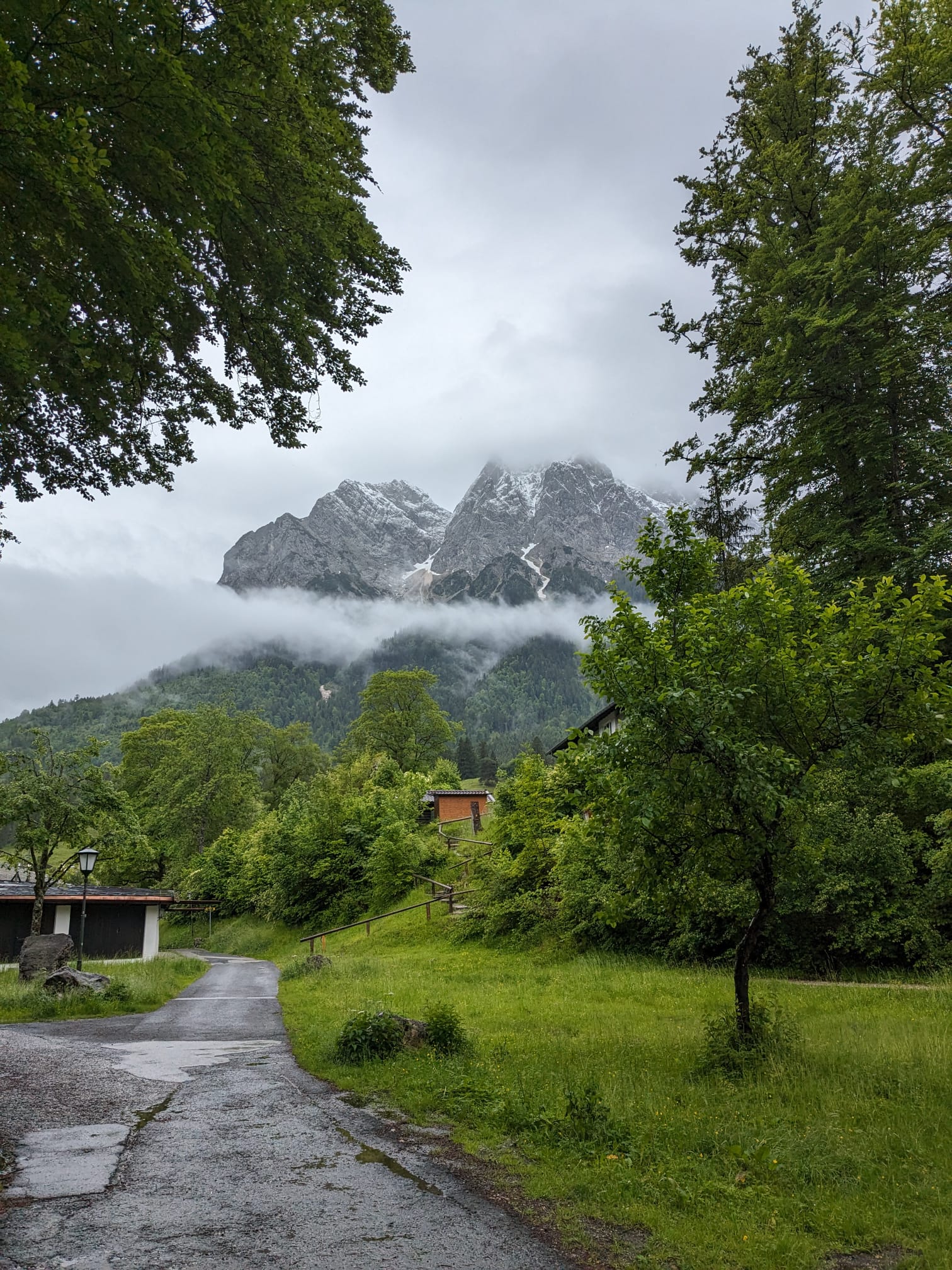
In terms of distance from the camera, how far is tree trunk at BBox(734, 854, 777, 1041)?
912 cm

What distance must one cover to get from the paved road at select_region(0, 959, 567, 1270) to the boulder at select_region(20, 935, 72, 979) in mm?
12180

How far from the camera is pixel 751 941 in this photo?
9.40 metres

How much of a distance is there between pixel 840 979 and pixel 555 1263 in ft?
42.8

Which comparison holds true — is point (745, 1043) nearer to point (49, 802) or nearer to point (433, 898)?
point (49, 802)

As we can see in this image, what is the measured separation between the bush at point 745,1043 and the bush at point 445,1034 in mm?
3467

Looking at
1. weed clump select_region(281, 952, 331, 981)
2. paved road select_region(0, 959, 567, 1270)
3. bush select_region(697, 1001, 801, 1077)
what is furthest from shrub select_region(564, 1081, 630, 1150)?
weed clump select_region(281, 952, 331, 981)

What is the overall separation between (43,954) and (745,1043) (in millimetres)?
20631

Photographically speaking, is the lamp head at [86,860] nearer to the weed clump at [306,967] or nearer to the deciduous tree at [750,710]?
the weed clump at [306,967]

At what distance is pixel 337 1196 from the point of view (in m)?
5.35

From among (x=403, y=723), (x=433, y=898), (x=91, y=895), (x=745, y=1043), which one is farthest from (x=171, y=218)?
(x=403, y=723)

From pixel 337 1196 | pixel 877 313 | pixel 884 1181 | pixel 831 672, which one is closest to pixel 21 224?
pixel 337 1196

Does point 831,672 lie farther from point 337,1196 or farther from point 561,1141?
point 337,1196

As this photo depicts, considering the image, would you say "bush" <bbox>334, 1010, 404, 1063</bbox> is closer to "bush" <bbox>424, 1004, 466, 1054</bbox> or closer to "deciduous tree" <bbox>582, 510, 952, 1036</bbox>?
"bush" <bbox>424, 1004, 466, 1054</bbox>

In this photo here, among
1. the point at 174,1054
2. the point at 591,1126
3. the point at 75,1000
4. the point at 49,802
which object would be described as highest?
the point at 49,802
